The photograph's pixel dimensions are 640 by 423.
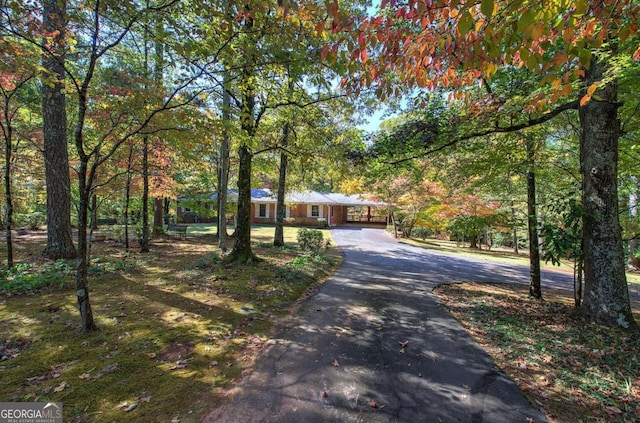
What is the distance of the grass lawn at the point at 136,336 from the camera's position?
8.25 feet

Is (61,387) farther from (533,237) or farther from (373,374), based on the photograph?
(533,237)

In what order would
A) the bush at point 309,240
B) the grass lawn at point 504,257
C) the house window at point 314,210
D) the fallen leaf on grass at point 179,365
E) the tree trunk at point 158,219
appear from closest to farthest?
the fallen leaf on grass at point 179,365 → the bush at point 309,240 → the grass lawn at point 504,257 → the tree trunk at point 158,219 → the house window at point 314,210

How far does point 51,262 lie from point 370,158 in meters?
8.15

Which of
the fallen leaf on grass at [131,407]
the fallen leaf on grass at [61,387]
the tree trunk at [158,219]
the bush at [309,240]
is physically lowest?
the fallen leaf on grass at [131,407]

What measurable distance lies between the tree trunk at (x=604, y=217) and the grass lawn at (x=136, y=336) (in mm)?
5091

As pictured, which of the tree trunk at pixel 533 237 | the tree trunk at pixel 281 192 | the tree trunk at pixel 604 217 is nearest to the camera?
the tree trunk at pixel 604 217

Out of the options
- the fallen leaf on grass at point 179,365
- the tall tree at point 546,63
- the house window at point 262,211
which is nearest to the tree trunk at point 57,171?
the fallen leaf on grass at point 179,365

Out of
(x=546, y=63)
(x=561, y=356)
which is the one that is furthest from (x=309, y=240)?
(x=546, y=63)

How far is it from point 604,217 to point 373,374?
4.38m

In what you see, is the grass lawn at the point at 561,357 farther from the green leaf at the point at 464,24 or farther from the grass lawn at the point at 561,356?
the green leaf at the point at 464,24

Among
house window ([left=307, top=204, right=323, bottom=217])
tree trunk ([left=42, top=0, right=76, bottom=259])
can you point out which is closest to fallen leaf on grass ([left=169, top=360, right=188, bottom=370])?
tree trunk ([left=42, top=0, right=76, bottom=259])

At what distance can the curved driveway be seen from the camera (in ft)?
8.11

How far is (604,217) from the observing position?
4.28 m

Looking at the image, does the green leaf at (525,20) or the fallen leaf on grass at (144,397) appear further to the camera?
the fallen leaf on grass at (144,397)
